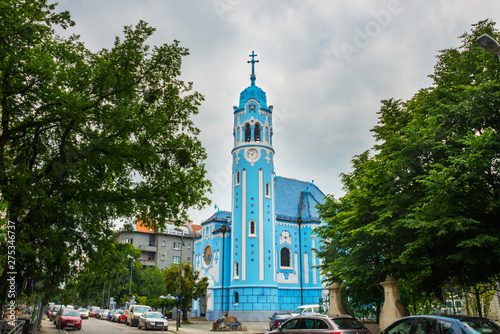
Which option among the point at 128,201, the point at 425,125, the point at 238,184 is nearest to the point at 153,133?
the point at 128,201

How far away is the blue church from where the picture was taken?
39562 mm

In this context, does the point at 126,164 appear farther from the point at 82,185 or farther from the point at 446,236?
the point at 446,236

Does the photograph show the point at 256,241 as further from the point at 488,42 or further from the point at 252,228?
the point at 488,42

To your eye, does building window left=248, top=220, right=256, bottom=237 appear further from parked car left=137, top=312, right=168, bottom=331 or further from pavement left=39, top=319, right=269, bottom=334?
parked car left=137, top=312, right=168, bottom=331

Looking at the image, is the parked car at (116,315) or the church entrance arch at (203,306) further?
the church entrance arch at (203,306)

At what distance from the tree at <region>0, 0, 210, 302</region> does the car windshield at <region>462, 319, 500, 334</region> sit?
34.6 feet

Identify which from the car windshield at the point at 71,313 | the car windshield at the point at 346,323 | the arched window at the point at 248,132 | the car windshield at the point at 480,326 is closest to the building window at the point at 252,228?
the arched window at the point at 248,132

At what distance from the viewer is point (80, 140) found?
1515 cm

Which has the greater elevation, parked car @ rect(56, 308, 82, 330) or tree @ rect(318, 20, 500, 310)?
tree @ rect(318, 20, 500, 310)

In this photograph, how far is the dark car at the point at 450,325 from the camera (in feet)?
25.9

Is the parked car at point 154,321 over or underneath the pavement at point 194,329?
over

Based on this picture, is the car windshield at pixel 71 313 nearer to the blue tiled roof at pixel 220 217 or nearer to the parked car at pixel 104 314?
the parked car at pixel 104 314

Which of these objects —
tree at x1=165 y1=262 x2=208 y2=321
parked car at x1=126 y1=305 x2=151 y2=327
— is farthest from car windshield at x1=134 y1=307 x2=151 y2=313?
tree at x1=165 y1=262 x2=208 y2=321

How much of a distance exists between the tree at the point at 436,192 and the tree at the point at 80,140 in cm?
760
